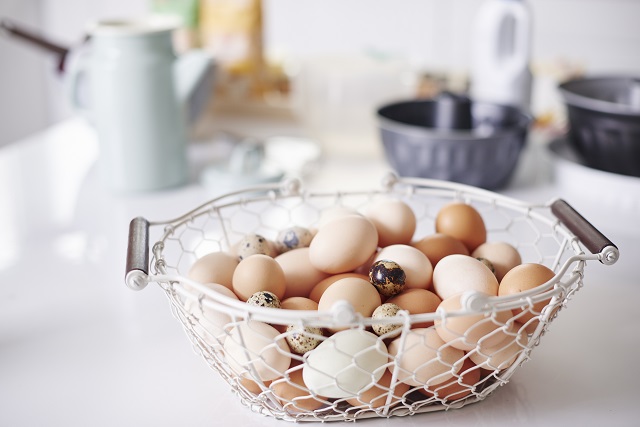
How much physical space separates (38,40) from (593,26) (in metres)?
1.53

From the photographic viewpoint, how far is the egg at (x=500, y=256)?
0.63 m

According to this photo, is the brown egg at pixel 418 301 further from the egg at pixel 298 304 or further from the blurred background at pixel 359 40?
the blurred background at pixel 359 40

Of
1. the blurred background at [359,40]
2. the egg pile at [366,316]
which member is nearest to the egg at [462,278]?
the egg pile at [366,316]

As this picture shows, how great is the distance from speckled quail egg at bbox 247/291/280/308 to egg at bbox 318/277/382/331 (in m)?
0.03

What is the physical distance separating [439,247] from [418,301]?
0.10 metres

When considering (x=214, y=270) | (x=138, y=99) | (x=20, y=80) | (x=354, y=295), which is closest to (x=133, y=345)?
(x=214, y=270)

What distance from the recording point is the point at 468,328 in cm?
50

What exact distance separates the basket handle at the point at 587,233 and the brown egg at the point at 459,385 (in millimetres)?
127

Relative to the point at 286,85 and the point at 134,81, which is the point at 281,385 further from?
the point at 286,85

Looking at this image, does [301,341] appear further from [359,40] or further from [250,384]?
[359,40]

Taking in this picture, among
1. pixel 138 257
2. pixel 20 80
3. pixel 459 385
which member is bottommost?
pixel 20 80

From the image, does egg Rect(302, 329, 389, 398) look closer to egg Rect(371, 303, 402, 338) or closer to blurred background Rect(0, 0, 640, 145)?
egg Rect(371, 303, 402, 338)

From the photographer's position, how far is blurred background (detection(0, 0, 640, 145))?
1596 mm

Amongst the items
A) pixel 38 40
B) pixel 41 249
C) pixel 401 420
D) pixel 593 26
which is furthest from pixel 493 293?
pixel 593 26
